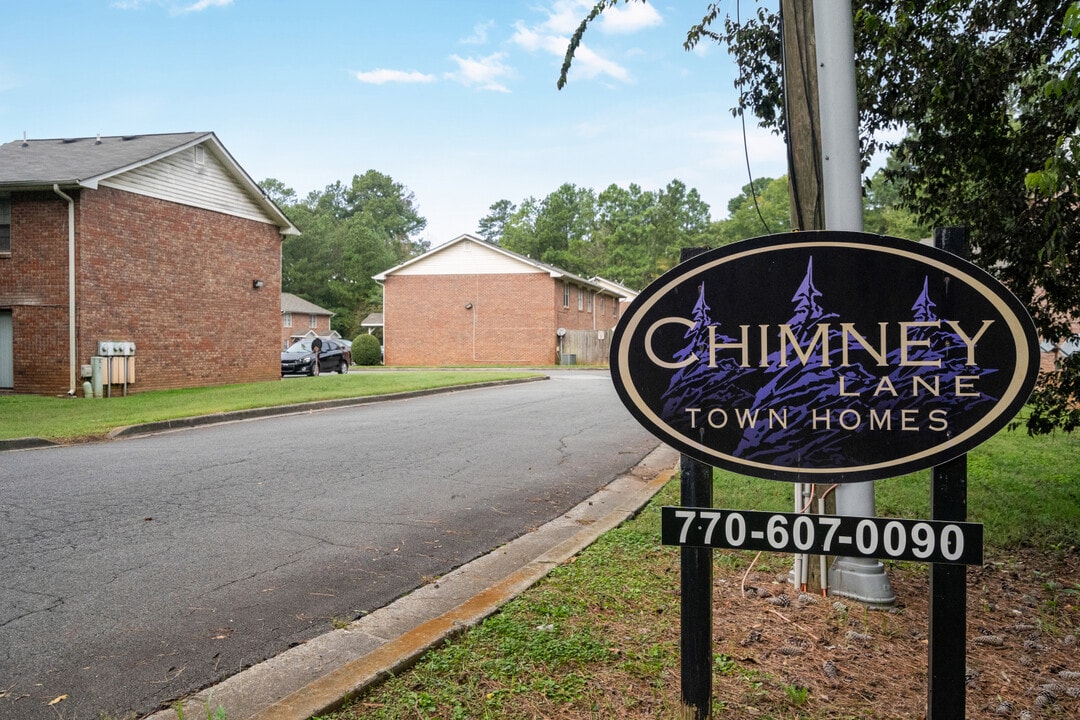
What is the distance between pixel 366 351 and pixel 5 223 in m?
22.6

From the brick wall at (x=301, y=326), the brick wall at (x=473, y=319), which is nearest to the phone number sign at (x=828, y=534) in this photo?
the brick wall at (x=473, y=319)

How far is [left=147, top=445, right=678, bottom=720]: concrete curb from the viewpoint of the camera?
3.00 metres

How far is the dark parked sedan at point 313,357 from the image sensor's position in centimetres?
2739

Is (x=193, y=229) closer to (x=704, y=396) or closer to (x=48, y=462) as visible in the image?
(x=48, y=462)

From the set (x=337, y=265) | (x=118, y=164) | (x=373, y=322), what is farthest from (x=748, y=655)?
(x=337, y=265)

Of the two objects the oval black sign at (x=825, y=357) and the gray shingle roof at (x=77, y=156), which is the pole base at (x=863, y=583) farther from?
the gray shingle roof at (x=77, y=156)

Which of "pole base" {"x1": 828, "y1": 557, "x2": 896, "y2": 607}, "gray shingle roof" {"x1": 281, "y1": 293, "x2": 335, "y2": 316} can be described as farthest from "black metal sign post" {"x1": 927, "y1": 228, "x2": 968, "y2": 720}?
"gray shingle roof" {"x1": 281, "y1": 293, "x2": 335, "y2": 316}

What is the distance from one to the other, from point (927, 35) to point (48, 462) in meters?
9.67

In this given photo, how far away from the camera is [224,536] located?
5.51m

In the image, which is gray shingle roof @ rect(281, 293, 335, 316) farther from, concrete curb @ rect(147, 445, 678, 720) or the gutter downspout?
concrete curb @ rect(147, 445, 678, 720)

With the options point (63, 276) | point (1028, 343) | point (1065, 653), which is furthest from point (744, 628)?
point (63, 276)

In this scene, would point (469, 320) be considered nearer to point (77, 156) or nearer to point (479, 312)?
point (479, 312)

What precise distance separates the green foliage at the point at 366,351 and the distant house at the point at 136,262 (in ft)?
54.2

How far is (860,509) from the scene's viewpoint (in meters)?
3.87
